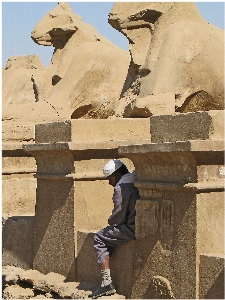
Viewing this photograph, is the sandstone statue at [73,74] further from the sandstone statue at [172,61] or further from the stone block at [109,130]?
the stone block at [109,130]

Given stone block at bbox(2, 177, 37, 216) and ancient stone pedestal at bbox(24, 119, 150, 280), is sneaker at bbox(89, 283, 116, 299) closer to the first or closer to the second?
ancient stone pedestal at bbox(24, 119, 150, 280)

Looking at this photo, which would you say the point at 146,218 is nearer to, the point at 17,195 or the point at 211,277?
the point at 211,277

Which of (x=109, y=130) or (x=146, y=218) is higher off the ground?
(x=109, y=130)

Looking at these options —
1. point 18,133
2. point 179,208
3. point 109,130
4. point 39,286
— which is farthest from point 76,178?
point 18,133

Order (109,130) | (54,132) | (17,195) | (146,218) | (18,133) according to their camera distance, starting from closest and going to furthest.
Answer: (146,218) < (109,130) < (54,132) < (17,195) < (18,133)

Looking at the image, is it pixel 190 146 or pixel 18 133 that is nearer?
pixel 190 146

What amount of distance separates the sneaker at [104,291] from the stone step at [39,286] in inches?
1.3

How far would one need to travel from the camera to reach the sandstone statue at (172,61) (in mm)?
8859

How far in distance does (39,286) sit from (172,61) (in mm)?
3120

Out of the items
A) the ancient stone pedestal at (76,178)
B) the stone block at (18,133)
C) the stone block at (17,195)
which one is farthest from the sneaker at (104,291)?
the stone block at (18,133)

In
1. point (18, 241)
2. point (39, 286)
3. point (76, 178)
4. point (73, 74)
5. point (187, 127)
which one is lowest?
point (39, 286)

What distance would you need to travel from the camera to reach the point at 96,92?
1279 cm

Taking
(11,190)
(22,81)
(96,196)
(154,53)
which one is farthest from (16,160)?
(22,81)

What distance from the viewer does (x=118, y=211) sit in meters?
6.32
